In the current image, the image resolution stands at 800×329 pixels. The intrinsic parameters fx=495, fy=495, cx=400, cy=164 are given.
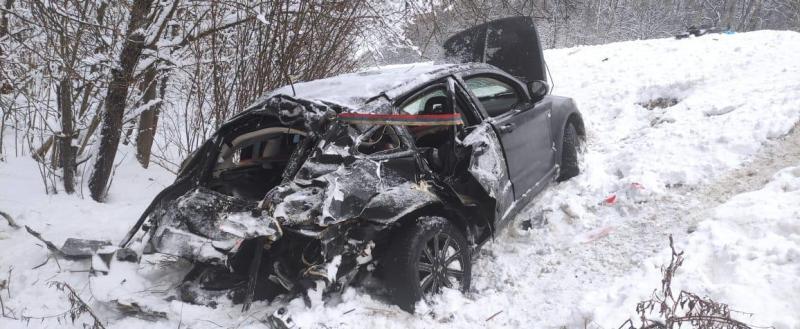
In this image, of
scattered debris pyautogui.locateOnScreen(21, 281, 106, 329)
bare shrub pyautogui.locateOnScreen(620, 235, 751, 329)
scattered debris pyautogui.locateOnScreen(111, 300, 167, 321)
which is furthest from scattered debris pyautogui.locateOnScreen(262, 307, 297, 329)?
bare shrub pyautogui.locateOnScreen(620, 235, 751, 329)

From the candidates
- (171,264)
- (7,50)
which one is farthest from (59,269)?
(7,50)

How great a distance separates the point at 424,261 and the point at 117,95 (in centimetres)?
366

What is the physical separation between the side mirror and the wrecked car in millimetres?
465

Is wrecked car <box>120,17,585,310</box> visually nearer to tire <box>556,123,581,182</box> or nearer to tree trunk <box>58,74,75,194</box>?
tire <box>556,123,581,182</box>

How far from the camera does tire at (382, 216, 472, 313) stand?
9.81 ft

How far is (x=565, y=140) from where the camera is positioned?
17.0ft

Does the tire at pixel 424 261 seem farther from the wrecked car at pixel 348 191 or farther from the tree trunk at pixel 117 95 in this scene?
the tree trunk at pixel 117 95

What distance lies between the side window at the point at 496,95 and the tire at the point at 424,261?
4.92ft

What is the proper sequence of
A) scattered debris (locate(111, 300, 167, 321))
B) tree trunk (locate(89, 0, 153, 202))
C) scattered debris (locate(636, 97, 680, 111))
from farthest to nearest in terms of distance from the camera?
scattered debris (locate(636, 97, 680, 111)), tree trunk (locate(89, 0, 153, 202)), scattered debris (locate(111, 300, 167, 321))

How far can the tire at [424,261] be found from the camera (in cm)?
299

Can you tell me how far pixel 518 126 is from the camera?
4.12 meters

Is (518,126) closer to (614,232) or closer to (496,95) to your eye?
(496,95)

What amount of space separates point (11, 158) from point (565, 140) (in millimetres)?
6494

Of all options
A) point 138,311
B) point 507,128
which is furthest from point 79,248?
point 507,128
